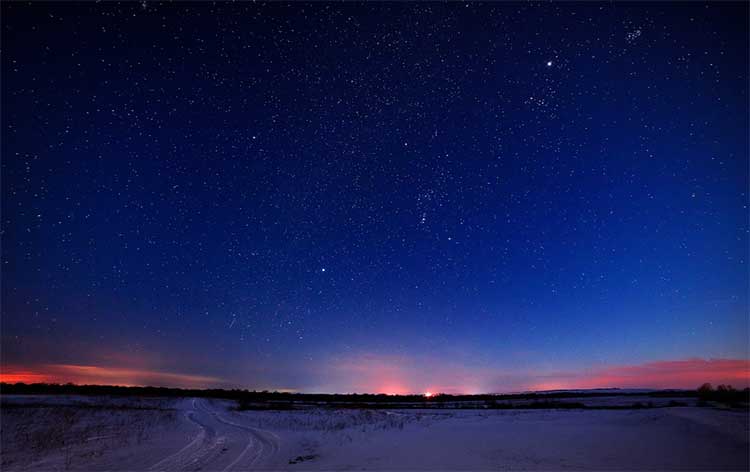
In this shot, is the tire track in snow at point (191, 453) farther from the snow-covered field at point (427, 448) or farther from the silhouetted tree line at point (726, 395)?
the silhouetted tree line at point (726, 395)

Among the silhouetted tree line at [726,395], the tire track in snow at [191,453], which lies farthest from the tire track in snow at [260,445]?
the silhouetted tree line at [726,395]

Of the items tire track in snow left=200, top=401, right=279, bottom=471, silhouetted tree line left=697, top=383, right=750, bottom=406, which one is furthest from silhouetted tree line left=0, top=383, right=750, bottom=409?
tire track in snow left=200, top=401, right=279, bottom=471

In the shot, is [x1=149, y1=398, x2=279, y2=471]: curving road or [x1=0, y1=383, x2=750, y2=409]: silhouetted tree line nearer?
[x1=149, y1=398, x2=279, y2=471]: curving road

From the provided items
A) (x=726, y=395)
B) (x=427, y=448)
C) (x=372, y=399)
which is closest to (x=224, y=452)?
(x=427, y=448)

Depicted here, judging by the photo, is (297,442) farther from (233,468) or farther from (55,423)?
(55,423)

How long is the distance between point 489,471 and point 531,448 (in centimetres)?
326

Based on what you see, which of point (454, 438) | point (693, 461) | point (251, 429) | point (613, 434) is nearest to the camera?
point (693, 461)

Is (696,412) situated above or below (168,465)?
above

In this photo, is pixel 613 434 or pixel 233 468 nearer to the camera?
pixel 233 468

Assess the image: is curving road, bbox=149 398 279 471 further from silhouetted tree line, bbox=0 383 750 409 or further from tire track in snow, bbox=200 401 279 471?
silhouetted tree line, bbox=0 383 750 409

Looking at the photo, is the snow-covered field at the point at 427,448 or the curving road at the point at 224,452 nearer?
the snow-covered field at the point at 427,448

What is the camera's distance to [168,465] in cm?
1339

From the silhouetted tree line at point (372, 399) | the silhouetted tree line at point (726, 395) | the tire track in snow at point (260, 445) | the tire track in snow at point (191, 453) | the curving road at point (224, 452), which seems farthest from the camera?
the silhouetted tree line at point (372, 399)

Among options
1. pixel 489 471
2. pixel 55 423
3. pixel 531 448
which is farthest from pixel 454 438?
pixel 55 423
